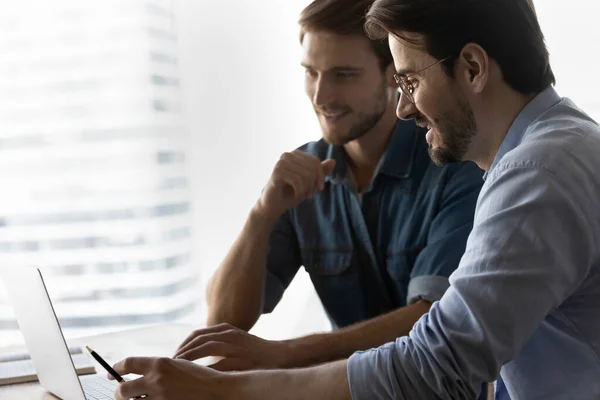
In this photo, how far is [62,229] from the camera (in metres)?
2.71

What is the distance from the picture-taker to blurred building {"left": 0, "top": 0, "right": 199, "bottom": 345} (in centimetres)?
264

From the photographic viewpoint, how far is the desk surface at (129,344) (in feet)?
4.91

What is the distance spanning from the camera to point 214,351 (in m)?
1.44

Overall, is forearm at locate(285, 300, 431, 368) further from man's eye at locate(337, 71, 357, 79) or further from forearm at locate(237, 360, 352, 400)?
man's eye at locate(337, 71, 357, 79)

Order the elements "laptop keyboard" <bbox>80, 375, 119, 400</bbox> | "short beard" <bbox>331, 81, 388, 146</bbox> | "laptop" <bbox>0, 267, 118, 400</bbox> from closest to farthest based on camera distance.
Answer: "laptop" <bbox>0, 267, 118, 400</bbox>, "laptop keyboard" <bbox>80, 375, 119, 400</bbox>, "short beard" <bbox>331, 81, 388, 146</bbox>

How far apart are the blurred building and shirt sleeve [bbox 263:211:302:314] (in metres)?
0.93

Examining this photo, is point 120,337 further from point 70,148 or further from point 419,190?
point 70,148

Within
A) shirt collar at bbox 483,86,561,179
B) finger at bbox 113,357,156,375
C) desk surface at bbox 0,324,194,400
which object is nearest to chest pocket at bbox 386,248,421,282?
desk surface at bbox 0,324,194,400

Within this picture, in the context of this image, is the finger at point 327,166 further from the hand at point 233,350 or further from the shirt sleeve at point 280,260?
the hand at point 233,350

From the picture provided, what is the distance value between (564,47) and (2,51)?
1779mm

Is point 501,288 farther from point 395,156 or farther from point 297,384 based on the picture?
point 395,156

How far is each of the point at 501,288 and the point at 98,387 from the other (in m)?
Result: 0.81

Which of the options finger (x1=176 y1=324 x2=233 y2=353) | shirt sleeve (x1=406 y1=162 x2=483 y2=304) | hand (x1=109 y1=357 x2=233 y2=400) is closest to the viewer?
hand (x1=109 y1=357 x2=233 y2=400)

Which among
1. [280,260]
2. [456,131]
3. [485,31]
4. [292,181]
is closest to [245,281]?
[280,260]
